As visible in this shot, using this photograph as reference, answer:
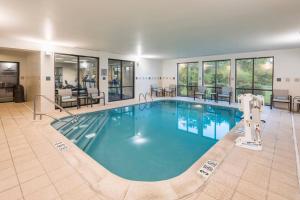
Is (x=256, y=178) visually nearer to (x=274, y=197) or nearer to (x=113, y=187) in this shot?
(x=274, y=197)

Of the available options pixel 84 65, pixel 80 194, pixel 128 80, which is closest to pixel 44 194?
pixel 80 194

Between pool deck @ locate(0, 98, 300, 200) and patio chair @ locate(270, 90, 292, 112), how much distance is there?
14.7 ft

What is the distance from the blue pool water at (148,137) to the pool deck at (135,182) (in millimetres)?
440

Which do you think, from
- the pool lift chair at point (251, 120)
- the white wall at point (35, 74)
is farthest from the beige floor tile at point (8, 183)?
the white wall at point (35, 74)

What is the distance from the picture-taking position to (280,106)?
7.68 meters

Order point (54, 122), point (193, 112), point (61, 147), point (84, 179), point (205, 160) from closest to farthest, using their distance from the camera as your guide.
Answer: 1. point (84, 179)
2. point (205, 160)
3. point (61, 147)
4. point (54, 122)
5. point (193, 112)

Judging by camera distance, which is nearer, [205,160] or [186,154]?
[205,160]

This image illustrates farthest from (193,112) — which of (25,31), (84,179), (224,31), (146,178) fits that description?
(25,31)

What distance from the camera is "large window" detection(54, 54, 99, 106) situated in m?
7.34

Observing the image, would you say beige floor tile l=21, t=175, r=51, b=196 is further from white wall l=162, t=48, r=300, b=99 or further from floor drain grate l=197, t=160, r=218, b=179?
white wall l=162, t=48, r=300, b=99

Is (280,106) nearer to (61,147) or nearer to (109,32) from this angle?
(109,32)

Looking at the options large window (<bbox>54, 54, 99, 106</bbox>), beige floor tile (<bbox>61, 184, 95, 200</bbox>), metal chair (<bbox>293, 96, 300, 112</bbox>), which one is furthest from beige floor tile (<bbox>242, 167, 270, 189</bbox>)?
large window (<bbox>54, 54, 99, 106</bbox>)

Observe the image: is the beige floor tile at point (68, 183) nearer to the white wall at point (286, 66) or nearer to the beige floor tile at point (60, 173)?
the beige floor tile at point (60, 173)

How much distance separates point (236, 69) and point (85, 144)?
8.13 metres
